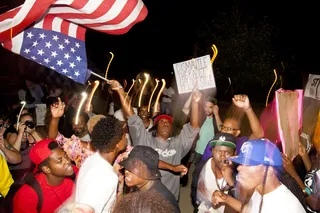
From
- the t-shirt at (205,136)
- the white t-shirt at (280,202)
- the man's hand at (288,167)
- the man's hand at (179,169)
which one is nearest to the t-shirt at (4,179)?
the man's hand at (179,169)

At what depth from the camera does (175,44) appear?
36156mm

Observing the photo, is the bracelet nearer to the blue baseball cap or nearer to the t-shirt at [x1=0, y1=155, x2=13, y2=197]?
the blue baseball cap

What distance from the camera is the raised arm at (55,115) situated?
5.62 metres

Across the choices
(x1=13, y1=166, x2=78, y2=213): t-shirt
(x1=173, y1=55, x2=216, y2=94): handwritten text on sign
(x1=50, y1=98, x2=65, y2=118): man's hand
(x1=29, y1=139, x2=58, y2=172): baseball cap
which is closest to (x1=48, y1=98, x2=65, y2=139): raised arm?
(x1=50, y1=98, x2=65, y2=118): man's hand

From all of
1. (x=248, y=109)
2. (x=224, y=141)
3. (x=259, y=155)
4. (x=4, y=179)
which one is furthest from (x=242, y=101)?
(x=4, y=179)

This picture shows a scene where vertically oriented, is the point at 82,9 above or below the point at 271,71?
above

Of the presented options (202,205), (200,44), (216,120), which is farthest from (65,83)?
(202,205)

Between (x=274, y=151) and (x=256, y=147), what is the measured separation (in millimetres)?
168

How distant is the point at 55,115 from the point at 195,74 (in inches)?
83.8

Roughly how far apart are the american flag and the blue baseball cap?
2669mm

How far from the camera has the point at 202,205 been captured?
15.3 feet

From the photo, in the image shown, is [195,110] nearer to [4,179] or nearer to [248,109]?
[248,109]

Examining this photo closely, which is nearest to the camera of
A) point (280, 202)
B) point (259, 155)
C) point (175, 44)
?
point (280, 202)

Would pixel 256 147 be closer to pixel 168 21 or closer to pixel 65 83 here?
pixel 65 83
